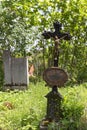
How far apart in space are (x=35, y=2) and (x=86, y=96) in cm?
699

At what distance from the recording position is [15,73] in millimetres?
12617

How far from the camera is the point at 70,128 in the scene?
23.1 ft

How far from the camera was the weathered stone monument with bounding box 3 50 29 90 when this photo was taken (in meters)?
12.5

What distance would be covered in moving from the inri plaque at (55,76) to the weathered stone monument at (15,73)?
506 cm

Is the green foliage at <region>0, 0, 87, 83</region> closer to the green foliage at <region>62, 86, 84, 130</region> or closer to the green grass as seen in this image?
the green grass

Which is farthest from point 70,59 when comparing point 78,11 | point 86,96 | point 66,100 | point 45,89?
point 66,100

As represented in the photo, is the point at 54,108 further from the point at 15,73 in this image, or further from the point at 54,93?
the point at 15,73

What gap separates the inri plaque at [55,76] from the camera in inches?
293

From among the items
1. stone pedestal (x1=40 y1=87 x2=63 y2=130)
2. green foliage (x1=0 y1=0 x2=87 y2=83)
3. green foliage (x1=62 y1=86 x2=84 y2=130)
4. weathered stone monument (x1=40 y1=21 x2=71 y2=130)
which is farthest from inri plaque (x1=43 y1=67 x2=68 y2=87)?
green foliage (x1=0 y1=0 x2=87 y2=83)

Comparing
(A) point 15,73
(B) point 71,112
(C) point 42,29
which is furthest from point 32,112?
(C) point 42,29

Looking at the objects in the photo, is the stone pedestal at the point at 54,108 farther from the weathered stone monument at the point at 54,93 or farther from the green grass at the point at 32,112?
the green grass at the point at 32,112

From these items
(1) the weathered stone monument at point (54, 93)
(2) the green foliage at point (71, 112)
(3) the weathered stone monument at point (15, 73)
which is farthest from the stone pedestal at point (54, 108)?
(3) the weathered stone monument at point (15, 73)

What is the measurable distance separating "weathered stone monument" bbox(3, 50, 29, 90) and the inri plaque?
5.06m

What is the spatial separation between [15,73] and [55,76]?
5.28 m
